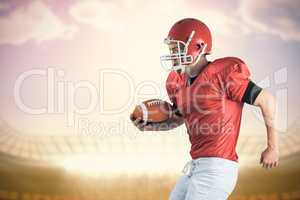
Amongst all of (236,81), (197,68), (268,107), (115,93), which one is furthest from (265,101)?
(115,93)

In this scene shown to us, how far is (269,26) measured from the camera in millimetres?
2914

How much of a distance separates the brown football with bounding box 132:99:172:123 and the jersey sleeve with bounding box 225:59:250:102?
34 centimetres

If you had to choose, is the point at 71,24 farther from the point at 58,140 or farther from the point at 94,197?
the point at 94,197

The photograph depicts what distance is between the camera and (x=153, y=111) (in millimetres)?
2570

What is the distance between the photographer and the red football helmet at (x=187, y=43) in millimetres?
2467

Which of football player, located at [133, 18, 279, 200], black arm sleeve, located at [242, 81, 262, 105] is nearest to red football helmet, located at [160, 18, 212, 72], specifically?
football player, located at [133, 18, 279, 200]

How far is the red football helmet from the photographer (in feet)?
8.09

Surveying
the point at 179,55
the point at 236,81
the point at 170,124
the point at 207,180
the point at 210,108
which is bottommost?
the point at 207,180

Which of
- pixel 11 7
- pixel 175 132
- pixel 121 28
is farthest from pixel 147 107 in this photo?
pixel 11 7

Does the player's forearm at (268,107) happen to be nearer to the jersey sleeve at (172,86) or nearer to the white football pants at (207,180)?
the white football pants at (207,180)

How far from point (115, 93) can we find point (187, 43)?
592 millimetres

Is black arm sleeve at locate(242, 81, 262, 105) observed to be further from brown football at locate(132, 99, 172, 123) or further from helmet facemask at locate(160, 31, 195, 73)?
brown football at locate(132, 99, 172, 123)

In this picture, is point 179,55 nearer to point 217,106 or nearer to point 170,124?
point 217,106

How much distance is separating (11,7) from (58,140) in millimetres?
735
